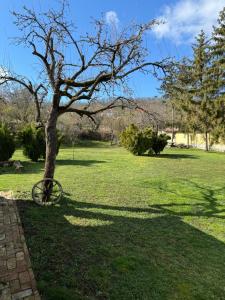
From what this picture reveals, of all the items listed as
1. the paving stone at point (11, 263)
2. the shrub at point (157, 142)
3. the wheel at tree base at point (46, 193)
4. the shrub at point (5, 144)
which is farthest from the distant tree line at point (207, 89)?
→ the paving stone at point (11, 263)

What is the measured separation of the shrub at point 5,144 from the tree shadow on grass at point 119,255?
735cm

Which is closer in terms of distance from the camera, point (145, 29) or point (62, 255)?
point (62, 255)

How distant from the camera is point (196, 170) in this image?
12969 mm

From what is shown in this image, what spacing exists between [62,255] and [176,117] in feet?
96.1

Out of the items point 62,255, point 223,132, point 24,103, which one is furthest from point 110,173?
point 24,103

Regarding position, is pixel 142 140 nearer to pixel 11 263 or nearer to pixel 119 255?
pixel 119 255

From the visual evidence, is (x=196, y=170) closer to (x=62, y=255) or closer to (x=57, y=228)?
(x=57, y=228)

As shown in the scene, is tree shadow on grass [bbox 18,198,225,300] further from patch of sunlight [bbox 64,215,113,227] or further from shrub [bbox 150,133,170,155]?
shrub [bbox 150,133,170,155]

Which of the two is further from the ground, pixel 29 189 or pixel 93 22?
pixel 93 22

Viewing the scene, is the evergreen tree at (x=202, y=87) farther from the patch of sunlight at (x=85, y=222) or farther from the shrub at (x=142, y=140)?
the patch of sunlight at (x=85, y=222)

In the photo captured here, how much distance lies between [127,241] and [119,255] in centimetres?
59

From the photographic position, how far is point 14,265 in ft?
11.1

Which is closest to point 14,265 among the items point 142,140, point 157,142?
point 142,140

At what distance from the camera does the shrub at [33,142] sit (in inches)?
555
